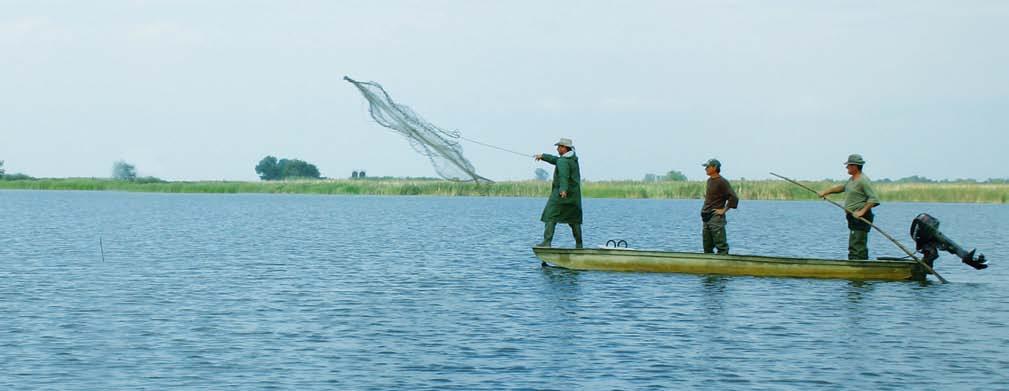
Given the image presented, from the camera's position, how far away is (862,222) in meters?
20.4

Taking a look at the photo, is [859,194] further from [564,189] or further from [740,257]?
[564,189]

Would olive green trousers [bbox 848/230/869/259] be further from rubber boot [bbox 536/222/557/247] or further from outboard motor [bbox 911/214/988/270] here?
rubber boot [bbox 536/222/557/247]

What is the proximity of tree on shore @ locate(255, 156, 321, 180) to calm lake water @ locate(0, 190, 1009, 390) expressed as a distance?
136 metres

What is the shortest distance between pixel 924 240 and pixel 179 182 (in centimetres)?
11375

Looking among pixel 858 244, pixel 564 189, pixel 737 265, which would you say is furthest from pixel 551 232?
pixel 858 244

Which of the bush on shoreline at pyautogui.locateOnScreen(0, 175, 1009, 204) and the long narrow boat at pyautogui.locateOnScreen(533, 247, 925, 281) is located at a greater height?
the bush on shoreline at pyautogui.locateOnScreen(0, 175, 1009, 204)

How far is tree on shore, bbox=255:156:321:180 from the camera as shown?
164 metres

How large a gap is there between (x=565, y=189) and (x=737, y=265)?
304 cm

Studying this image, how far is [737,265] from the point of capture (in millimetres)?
21188

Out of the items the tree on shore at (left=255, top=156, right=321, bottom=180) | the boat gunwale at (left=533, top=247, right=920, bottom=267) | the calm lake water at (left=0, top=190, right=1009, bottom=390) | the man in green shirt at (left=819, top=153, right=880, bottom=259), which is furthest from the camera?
the tree on shore at (left=255, top=156, right=321, bottom=180)

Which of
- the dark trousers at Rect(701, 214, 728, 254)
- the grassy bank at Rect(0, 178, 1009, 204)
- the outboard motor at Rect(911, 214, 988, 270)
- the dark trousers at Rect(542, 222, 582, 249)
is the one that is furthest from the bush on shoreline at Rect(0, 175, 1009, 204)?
the outboard motor at Rect(911, 214, 988, 270)

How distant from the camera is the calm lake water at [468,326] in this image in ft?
40.9

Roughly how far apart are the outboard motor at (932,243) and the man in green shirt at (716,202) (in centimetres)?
287

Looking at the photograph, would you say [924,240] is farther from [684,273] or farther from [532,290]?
[532,290]
